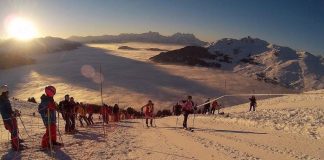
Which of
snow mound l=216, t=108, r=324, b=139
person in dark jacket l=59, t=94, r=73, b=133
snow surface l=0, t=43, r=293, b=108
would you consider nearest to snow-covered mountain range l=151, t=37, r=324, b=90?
snow surface l=0, t=43, r=293, b=108

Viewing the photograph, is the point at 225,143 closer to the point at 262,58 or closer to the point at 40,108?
the point at 40,108

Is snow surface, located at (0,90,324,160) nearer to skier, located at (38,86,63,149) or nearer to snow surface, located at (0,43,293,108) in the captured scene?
skier, located at (38,86,63,149)

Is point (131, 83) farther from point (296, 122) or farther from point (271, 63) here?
point (271, 63)

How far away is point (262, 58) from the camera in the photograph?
178 m

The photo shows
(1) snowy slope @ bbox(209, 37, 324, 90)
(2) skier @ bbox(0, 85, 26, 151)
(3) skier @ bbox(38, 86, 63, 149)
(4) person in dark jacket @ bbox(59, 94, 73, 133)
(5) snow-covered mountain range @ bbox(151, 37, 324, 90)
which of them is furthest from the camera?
(5) snow-covered mountain range @ bbox(151, 37, 324, 90)

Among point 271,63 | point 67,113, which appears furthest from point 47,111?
point 271,63

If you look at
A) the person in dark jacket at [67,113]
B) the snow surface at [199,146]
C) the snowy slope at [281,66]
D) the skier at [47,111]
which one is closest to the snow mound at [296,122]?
the snow surface at [199,146]

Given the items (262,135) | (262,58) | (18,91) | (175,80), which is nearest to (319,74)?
(262,58)

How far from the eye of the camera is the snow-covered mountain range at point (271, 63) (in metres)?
140

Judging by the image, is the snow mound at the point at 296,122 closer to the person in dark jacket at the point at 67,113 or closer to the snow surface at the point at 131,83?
the person in dark jacket at the point at 67,113

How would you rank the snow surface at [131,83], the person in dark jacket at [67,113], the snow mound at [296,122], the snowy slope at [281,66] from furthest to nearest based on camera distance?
the snowy slope at [281,66] < the snow surface at [131,83] < the snow mound at [296,122] < the person in dark jacket at [67,113]

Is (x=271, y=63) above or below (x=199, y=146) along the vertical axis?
above

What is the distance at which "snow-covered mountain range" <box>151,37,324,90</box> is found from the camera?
5492 inches

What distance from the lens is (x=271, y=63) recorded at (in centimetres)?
16638
